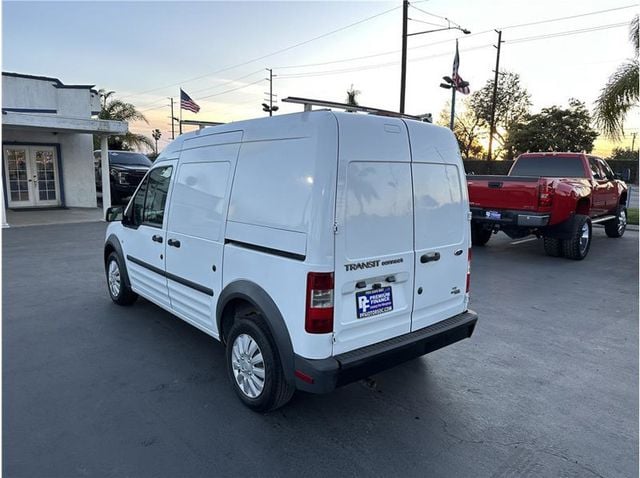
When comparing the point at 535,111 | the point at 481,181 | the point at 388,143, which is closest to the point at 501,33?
the point at 535,111

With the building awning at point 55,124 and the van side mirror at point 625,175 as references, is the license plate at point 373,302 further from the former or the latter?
the building awning at point 55,124

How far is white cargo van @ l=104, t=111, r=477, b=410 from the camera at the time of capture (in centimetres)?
270

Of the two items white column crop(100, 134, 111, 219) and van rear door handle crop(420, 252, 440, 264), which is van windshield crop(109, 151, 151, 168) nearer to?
white column crop(100, 134, 111, 219)

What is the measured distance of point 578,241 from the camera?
8383mm

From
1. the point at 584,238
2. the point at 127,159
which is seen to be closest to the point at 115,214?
the point at 584,238

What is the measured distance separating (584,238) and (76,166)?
54.1 feet

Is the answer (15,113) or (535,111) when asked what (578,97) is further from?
(15,113)

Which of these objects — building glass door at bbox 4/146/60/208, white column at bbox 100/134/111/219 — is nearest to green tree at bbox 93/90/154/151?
building glass door at bbox 4/146/60/208

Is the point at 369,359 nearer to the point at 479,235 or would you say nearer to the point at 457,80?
the point at 479,235

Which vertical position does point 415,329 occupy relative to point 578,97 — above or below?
below

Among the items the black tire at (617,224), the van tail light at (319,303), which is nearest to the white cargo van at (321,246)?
→ the van tail light at (319,303)

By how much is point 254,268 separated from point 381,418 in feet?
4.64

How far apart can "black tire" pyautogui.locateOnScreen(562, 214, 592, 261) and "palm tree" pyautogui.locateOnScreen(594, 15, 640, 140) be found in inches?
138

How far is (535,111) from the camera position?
36.6 metres
